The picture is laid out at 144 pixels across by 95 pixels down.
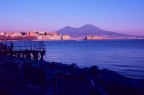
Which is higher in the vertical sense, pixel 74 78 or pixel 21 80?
pixel 74 78

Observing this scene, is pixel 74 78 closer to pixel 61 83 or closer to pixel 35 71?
pixel 61 83

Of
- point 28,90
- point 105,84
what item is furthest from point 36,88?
point 105,84

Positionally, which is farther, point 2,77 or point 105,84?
point 2,77

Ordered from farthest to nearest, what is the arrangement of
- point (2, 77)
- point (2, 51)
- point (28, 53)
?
point (28, 53)
point (2, 51)
point (2, 77)

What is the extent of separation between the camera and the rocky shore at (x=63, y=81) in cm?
1087

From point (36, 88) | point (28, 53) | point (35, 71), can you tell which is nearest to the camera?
point (36, 88)

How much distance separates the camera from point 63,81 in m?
11.9

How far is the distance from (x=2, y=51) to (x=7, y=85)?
28.0m

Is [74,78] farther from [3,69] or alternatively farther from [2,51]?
[2,51]

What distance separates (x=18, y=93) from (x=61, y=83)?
575 centimetres

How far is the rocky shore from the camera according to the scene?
10.9 m

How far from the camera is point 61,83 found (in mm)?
12055

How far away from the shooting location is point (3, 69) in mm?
21938

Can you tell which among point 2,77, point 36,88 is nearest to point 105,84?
point 36,88
